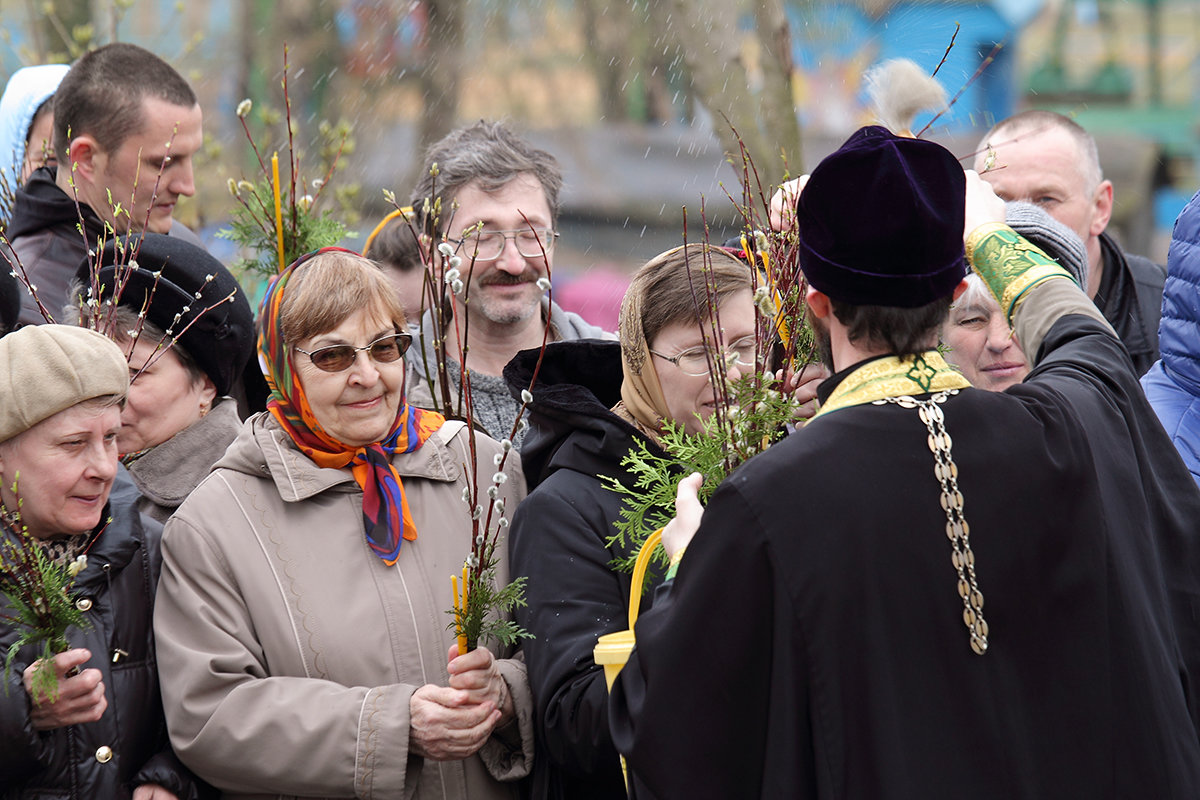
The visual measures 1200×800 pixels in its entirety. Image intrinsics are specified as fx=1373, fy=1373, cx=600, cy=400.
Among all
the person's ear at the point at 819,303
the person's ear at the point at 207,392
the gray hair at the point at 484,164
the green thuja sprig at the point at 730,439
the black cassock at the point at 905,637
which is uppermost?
the gray hair at the point at 484,164

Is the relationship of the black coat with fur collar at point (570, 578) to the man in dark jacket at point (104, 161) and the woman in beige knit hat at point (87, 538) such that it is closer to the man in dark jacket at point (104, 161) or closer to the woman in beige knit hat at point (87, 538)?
the woman in beige knit hat at point (87, 538)

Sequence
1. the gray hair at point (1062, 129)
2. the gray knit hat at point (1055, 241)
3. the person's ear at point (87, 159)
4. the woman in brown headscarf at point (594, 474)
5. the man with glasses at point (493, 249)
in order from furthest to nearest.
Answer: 1. the gray hair at point (1062, 129)
2. the person's ear at point (87, 159)
3. the man with glasses at point (493, 249)
4. the gray knit hat at point (1055, 241)
5. the woman in brown headscarf at point (594, 474)

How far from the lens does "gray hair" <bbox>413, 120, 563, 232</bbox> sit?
14.6ft

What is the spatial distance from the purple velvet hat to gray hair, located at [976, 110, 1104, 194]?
2858 mm

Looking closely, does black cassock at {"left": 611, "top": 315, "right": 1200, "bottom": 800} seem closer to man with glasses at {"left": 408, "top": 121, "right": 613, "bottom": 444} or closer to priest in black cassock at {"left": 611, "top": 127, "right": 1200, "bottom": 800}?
priest in black cassock at {"left": 611, "top": 127, "right": 1200, "bottom": 800}

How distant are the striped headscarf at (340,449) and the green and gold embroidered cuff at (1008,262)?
1439 millimetres

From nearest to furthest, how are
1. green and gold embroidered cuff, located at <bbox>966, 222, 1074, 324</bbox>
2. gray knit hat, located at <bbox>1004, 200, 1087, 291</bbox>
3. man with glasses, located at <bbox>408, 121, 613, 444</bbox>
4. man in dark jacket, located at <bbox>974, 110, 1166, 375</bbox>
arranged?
green and gold embroidered cuff, located at <bbox>966, 222, 1074, 324</bbox> → gray knit hat, located at <bbox>1004, 200, 1087, 291</bbox> → man with glasses, located at <bbox>408, 121, 613, 444</bbox> → man in dark jacket, located at <bbox>974, 110, 1166, 375</bbox>

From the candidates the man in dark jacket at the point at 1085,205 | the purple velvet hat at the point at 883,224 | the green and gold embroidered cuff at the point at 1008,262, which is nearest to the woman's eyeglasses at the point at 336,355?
the purple velvet hat at the point at 883,224

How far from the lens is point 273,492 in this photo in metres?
3.26

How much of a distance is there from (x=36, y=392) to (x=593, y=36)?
12894mm

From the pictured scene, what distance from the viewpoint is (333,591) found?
10.4 ft

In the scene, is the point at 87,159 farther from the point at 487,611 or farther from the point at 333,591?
the point at 487,611

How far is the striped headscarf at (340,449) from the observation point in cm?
325

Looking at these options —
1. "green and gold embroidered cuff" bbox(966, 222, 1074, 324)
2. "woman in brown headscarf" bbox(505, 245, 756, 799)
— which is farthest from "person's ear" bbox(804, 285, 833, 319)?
"green and gold embroidered cuff" bbox(966, 222, 1074, 324)
